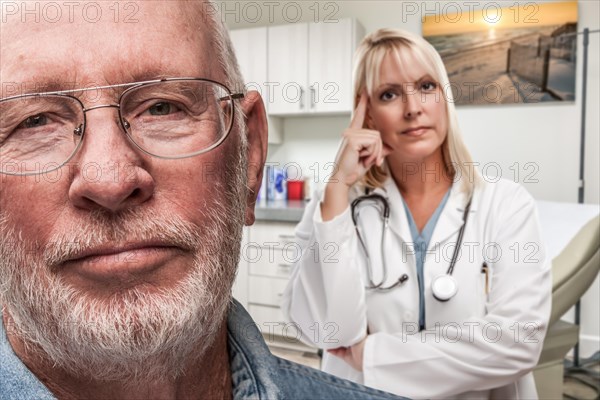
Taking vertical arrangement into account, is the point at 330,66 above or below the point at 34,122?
above

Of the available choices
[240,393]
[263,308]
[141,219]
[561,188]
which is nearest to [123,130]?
[141,219]

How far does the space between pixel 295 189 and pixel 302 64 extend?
2.27 feet

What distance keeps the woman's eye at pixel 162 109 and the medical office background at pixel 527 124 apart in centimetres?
158

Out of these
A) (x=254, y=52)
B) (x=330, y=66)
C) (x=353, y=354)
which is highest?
(x=254, y=52)

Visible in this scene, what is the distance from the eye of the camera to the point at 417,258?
898mm

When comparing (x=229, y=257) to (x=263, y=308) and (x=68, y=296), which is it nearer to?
(x=68, y=296)

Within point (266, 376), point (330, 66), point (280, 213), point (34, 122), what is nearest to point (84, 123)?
point (34, 122)

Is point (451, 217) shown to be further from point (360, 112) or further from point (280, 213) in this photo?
point (280, 213)

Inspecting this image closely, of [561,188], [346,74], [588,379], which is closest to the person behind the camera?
[588,379]

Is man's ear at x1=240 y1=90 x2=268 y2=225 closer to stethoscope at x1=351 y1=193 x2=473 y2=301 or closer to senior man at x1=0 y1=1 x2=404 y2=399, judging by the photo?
senior man at x1=0 y1=1 x2=404 y2=399

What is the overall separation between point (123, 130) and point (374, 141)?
0.61 m

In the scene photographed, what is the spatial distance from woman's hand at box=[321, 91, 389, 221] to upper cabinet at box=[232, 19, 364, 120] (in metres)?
Answer: 1.44

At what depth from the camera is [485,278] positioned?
0.86m

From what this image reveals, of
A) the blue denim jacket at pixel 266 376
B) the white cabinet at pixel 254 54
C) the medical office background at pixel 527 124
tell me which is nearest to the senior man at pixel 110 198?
the blue denim jacket at pixel 266 376
